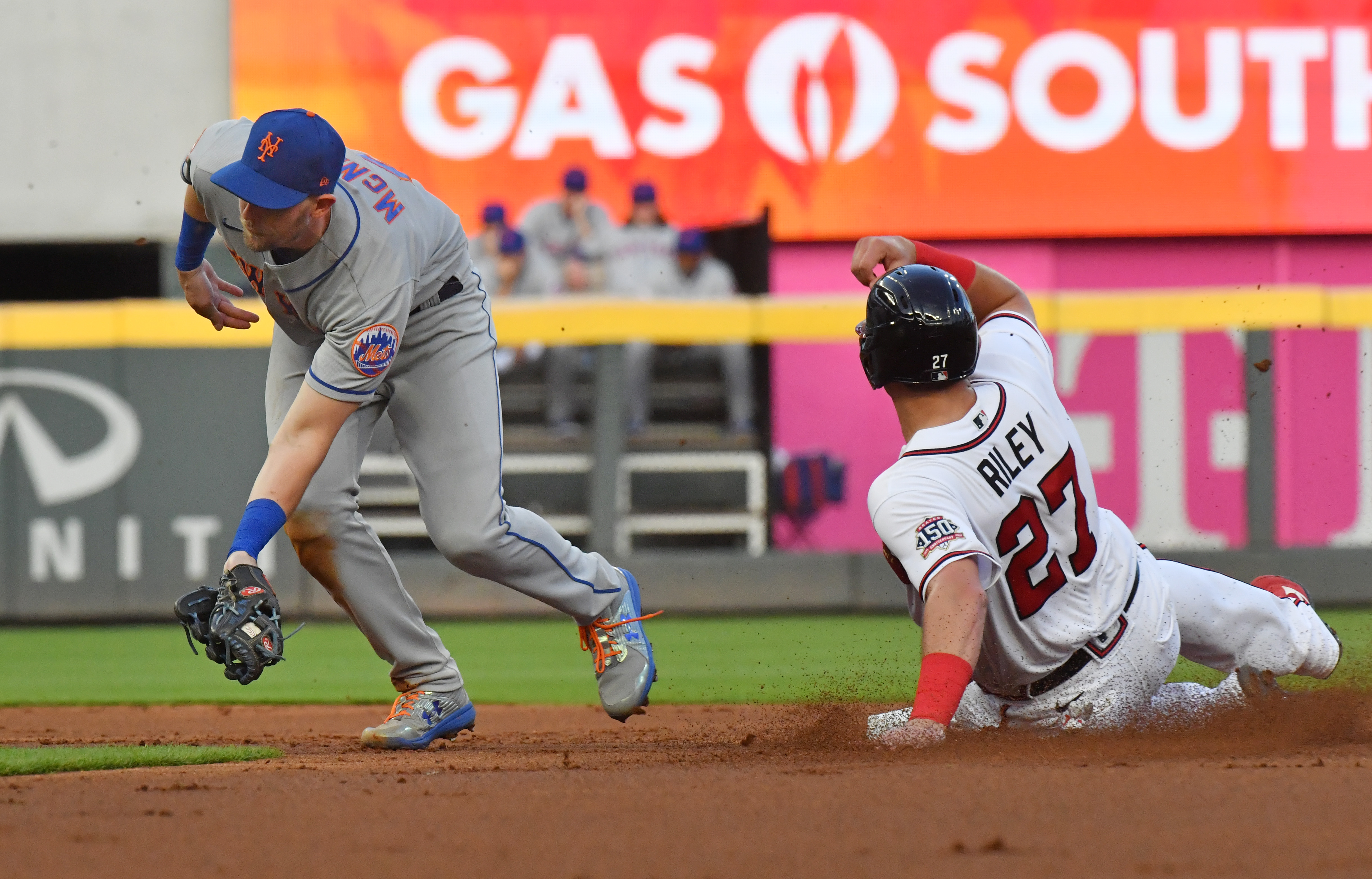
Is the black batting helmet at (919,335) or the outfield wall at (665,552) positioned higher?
the black batting helmet at (919,335)

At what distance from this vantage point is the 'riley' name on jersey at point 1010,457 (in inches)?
135

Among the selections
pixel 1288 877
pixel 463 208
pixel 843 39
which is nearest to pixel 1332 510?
pixel 843 39

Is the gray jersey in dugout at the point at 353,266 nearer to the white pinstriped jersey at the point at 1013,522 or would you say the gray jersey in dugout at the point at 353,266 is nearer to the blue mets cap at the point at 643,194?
the white pinstriped jersey at the point at 1013,522

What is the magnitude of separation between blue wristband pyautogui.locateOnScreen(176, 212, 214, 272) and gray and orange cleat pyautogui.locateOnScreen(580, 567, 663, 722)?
1422mm

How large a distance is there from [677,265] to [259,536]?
292 inches

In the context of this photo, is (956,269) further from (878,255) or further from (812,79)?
(812,79)

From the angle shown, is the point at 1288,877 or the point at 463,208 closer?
the point at 1288,877

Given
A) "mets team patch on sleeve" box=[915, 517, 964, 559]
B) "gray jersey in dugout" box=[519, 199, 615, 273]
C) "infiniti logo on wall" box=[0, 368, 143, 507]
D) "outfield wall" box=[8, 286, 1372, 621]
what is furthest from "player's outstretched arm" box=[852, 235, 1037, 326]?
"gray jersey in dugout" box=[519, 199, 615, 273]

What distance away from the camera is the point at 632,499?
8.97 metres

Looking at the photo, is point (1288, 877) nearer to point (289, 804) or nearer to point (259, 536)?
point (289, 804)

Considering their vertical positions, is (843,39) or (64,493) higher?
(843,39)

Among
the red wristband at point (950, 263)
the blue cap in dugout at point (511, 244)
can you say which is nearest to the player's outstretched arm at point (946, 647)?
the red wristband at point (950, 263)

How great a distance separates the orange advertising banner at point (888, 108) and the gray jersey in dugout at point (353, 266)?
8272mm

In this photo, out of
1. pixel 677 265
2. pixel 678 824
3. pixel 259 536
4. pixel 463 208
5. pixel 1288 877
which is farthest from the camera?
pixel 463 208
